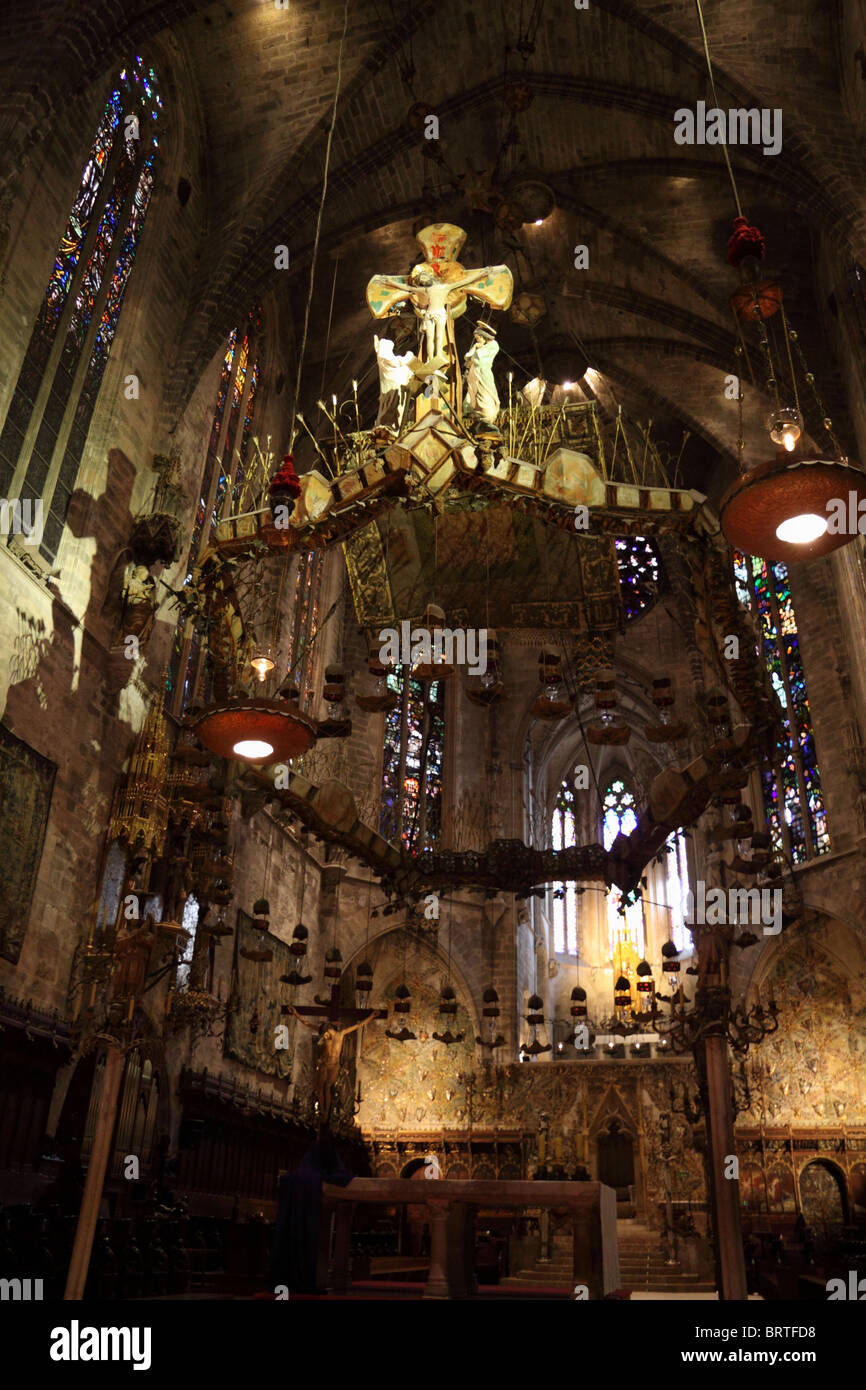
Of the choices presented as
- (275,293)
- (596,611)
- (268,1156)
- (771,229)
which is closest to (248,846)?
(268,1156)

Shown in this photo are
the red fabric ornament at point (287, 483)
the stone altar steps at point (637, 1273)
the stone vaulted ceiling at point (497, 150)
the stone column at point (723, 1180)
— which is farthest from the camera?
the stone altar steps at point (637, 1273)

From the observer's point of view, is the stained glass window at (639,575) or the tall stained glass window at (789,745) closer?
the tall stained glass window at (789,745)

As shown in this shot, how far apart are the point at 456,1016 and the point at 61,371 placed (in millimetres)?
17510

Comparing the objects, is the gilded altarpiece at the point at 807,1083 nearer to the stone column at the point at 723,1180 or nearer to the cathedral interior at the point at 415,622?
the cathedral interior at the point at 415,622

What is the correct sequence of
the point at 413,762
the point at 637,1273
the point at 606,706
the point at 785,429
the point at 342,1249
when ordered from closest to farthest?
1. the point at 785,429
2. the point at 342,1249
3. the point at 606,706
4. the point at 637,1273
5. the point at 413,762

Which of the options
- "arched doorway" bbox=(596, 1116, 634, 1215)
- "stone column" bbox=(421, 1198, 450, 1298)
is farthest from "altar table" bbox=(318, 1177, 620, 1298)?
"arched doorway" bbox=(596, 1116, 634, 1215)

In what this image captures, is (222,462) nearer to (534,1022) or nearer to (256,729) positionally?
(256,729)

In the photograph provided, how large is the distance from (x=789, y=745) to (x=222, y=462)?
1458 cm

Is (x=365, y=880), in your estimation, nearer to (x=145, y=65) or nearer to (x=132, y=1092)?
(x=132, y=1092)

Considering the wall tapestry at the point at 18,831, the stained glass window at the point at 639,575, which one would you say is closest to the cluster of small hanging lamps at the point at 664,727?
the wall tapestry at the point at 18,831

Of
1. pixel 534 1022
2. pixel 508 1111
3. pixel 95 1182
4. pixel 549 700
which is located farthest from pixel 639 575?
pixel 95 1182

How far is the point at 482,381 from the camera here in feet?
40.4

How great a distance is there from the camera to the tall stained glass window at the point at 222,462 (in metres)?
17.2

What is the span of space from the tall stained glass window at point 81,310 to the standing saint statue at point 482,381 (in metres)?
5.99
